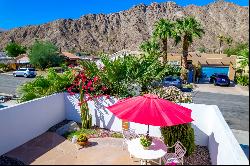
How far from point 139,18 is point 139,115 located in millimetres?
161880

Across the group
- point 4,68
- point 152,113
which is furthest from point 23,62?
point 152,113

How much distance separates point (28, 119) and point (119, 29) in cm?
14960

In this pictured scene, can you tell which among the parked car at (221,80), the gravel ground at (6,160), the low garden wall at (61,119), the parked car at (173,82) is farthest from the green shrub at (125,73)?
the parked car at (221,80)

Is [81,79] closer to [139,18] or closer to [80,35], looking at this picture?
[80,35]

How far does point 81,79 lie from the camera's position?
12789 mm

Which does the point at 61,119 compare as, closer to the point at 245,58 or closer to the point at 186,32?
the point at 245,58

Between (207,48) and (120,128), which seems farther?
(207,48)

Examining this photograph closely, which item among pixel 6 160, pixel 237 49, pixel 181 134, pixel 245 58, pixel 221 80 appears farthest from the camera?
pixel 221 80

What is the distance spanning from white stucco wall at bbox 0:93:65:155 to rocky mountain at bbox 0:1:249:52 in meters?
114

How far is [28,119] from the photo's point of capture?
10.8 meters

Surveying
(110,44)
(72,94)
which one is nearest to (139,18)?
(110,44)

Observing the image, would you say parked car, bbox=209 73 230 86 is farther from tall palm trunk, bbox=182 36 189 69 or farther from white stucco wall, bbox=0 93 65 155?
white stucco wall, bbox=0 93 65 155

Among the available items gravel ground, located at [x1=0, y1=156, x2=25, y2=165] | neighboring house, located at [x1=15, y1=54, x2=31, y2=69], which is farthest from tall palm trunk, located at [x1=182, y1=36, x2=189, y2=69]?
neighboring house, located at [x1=15, y1=54, x2=31, y2=69]

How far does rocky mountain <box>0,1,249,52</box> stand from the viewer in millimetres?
137250
